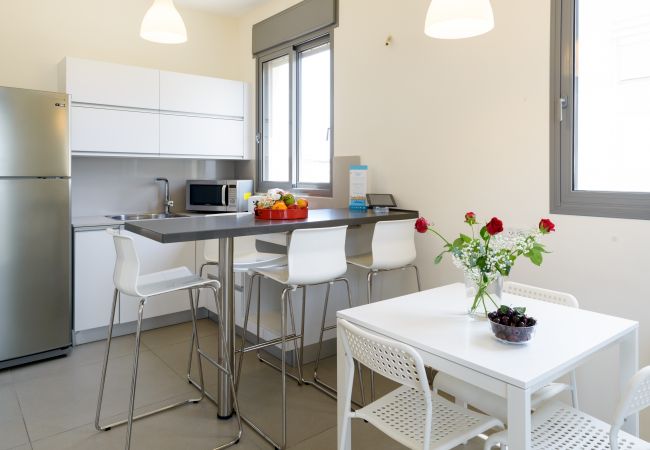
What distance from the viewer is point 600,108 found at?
220cm

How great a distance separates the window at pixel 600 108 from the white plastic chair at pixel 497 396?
501mm

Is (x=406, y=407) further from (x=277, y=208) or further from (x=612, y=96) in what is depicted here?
(x=612, y=96)

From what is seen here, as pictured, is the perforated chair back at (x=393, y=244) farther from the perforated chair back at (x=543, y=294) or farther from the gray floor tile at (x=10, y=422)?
the gray floor tile at (x=10, y=422)

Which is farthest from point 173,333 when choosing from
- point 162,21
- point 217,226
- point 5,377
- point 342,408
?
point 342,408

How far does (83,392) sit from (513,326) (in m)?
2.55

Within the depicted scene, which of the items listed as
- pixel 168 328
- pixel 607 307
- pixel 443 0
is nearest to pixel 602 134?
pixel 607 307

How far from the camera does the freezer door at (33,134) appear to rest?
2.92 metres

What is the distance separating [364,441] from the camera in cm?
224

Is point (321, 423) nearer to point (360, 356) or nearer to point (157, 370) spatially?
point (360, 356)

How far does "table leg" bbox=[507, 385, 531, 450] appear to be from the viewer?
1.16 metres

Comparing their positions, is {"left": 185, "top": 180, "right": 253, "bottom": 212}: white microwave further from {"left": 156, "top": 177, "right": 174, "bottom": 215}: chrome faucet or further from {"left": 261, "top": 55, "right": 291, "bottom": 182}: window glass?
{"left": 261, "top": 55, "right": 291, "bottom": 182}: window glass

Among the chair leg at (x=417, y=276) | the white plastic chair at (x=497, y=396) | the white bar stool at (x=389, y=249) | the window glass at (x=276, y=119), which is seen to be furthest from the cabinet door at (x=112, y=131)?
the white plastic chair at (x=497, y=396)

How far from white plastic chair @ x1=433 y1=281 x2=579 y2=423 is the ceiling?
12.3ft

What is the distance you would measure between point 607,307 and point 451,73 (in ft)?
5.10
